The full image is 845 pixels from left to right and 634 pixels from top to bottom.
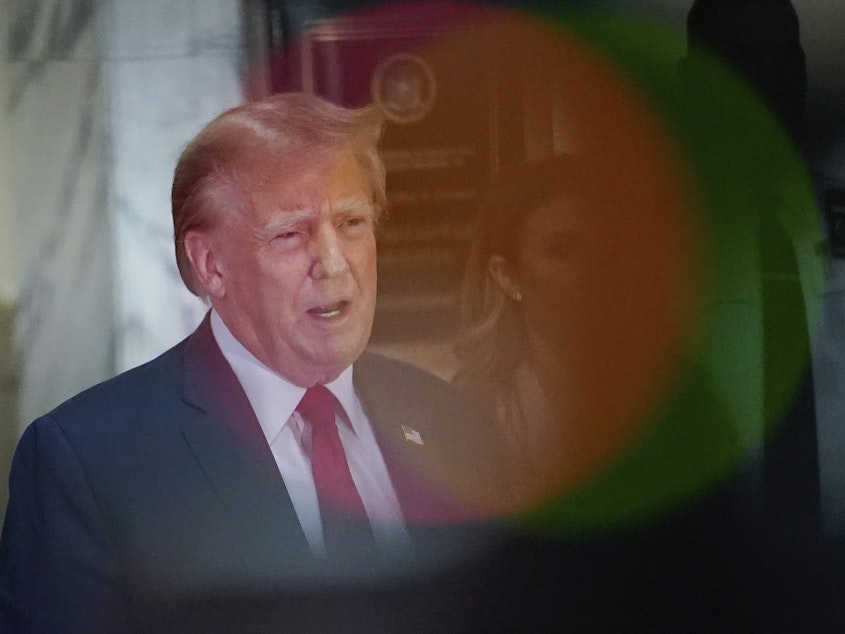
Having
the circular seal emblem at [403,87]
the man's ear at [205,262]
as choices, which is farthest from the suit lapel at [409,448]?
the circular seal emblem at [403,87]

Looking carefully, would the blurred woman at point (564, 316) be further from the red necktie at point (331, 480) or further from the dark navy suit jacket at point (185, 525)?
the red necktie at point (331, 480)

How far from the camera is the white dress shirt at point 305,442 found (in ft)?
7.50

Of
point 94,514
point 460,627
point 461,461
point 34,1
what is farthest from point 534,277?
point 34,1

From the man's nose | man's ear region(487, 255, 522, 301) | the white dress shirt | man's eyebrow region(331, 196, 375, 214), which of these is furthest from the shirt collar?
man's ear region(487, 255, 522, 301)

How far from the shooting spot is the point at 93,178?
2.23 meters

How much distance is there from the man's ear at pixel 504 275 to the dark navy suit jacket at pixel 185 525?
26cm

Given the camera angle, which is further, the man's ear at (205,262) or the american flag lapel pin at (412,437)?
the american flag lapel pin at (412,437)

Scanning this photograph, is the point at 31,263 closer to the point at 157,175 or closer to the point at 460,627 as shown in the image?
the point at 157,175

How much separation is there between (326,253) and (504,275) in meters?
0.41

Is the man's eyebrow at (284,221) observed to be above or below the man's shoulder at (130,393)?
above

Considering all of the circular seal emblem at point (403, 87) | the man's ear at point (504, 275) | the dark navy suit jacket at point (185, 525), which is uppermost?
the circular seal emblem at point (403, 87)

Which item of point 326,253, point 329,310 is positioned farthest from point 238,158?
point 329,310

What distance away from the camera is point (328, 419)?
7.67 feet

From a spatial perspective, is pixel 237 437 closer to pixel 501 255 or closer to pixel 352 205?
pixel 352 205
